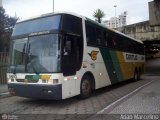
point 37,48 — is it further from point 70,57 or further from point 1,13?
point 1,13

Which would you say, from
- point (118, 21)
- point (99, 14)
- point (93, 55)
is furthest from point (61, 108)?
point (118, 21)

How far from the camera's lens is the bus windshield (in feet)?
30.6

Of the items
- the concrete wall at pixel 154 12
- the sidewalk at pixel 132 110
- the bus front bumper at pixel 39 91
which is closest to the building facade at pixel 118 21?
the concrete wall at pixel 154 12

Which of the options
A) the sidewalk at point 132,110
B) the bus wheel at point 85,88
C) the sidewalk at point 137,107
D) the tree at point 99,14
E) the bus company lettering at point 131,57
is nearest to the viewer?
the sidewalk at point 132,110

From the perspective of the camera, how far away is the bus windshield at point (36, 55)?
9.31 metres

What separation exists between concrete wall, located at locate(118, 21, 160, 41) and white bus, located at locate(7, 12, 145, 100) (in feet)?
62.8

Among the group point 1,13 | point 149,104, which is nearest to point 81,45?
point 149,104

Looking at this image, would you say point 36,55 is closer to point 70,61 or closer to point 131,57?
point 70,61

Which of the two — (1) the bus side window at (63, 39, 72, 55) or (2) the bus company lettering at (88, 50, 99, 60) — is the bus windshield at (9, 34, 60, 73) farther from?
(2) the bus company lettering at (88, 50, 99, 60)

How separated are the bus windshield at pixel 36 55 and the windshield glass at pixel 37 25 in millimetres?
320

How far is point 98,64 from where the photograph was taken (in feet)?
41.1

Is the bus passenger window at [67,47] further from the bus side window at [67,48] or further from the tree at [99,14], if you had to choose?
the tree at [99,14]

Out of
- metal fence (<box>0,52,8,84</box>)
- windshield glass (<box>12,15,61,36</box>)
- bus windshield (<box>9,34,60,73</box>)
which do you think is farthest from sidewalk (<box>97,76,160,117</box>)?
metal fence (<box>0,52,8,84</box>)

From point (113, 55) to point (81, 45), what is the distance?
4.17 meters
